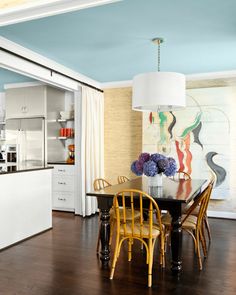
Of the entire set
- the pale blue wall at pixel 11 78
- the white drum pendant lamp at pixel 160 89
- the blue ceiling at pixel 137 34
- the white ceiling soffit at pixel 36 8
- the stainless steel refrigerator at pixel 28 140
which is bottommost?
the stainless steel refrigerator at pixel 28 140

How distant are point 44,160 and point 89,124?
1.13m

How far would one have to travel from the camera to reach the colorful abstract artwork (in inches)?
203

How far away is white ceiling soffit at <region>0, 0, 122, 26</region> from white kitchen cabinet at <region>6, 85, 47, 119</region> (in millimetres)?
3424

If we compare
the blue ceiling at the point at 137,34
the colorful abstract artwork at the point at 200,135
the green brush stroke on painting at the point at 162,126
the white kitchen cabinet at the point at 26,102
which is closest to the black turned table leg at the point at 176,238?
the blue ceiling at the point at 137,34

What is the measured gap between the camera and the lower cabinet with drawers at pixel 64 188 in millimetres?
5711

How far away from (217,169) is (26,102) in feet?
12.7

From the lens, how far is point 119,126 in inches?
237

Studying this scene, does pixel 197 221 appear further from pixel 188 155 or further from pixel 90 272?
pixel 188 155

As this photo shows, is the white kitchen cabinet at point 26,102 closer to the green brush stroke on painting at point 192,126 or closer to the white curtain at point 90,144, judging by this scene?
the white curtain at point 90,144

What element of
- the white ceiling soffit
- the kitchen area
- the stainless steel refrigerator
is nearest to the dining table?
the white ceiling soffit

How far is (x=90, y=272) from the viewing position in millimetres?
2943

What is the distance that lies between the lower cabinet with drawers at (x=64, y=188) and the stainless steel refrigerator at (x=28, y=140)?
376 mm

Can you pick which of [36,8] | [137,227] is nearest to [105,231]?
[137,227]

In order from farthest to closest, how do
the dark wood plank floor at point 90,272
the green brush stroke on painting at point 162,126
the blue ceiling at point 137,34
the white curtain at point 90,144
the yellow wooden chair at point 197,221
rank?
the green brush stroke on painting at point 162,126 < the white curtain at point 90,144 < the yellow wooden chair at point 197,221 < the blue ceiling at point 137,34 < the dark wood plank floor at point 90,272
